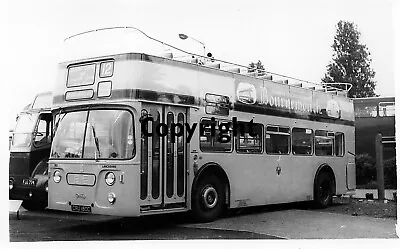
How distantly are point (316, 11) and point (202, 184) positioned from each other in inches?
113

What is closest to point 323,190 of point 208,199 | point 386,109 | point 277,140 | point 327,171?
point 327,171

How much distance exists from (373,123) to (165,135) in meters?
3.79

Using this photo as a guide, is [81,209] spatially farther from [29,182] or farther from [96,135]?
[29,182]

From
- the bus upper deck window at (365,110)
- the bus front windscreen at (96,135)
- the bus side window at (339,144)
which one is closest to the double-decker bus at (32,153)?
the bus front windscreen at (96,135)

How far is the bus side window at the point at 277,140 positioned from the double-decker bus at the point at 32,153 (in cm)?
334

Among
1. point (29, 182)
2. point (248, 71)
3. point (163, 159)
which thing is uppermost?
point (248, 71)

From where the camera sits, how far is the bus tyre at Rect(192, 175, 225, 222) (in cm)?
826

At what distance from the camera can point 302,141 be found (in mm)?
9977

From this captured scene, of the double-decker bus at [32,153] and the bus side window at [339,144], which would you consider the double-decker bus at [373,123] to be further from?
the double-decker bus at [32,153]

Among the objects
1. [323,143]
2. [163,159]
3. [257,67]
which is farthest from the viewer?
[323,143]

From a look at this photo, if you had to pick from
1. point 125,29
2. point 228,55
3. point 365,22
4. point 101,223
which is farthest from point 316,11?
point 101,223

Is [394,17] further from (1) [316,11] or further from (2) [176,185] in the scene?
(2) [176,185]

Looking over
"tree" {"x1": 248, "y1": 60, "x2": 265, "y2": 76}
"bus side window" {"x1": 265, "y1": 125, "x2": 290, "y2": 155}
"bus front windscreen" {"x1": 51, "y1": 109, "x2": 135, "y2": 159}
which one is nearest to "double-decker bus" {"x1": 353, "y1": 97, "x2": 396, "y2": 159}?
"bus side window" {"x1": 265, "y1": 125, "x2": 290, "y2": 155}

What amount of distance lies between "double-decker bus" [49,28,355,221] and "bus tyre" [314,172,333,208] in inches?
32.0
